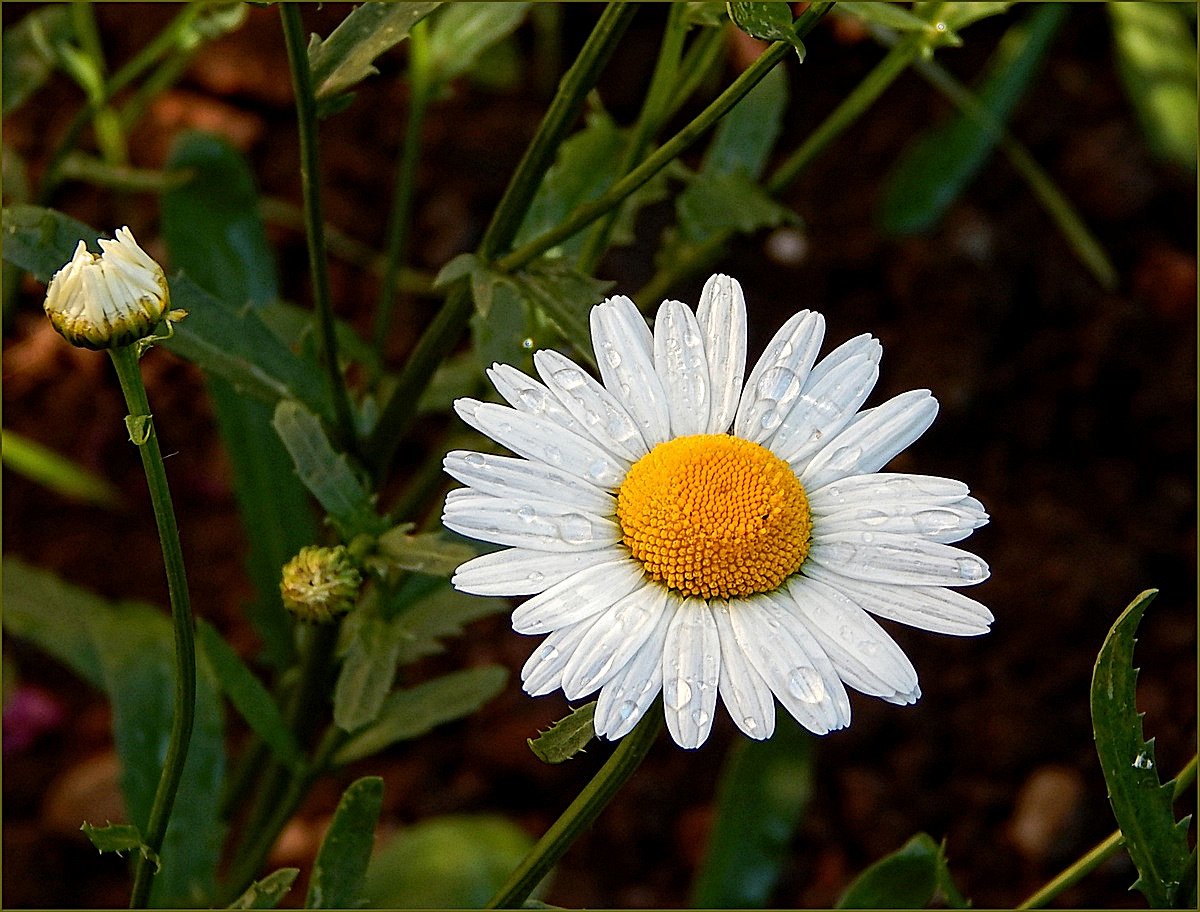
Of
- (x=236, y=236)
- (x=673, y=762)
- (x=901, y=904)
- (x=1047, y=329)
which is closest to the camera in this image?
(x=901, y=904)

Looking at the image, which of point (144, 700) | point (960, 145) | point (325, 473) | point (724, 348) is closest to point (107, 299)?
point (325, 473)

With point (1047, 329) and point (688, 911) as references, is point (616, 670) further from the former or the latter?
point (1047, 329)

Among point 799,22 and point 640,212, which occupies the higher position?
point 640,212

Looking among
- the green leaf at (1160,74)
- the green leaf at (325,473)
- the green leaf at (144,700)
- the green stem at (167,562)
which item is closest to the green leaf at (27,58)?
the green leaf at (144,700)

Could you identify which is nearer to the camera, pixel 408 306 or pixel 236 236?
pixel 236 236

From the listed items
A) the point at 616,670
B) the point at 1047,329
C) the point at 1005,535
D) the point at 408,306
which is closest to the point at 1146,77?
the point at 1047,329

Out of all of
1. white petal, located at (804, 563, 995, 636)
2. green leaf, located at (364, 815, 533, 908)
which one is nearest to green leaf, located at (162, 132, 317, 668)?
green leaf, located at (364, 815, 533, 908)

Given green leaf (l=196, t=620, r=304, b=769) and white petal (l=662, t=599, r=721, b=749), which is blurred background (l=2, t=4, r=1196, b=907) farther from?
white petal (l=662, t=599, r=721, b=749)
